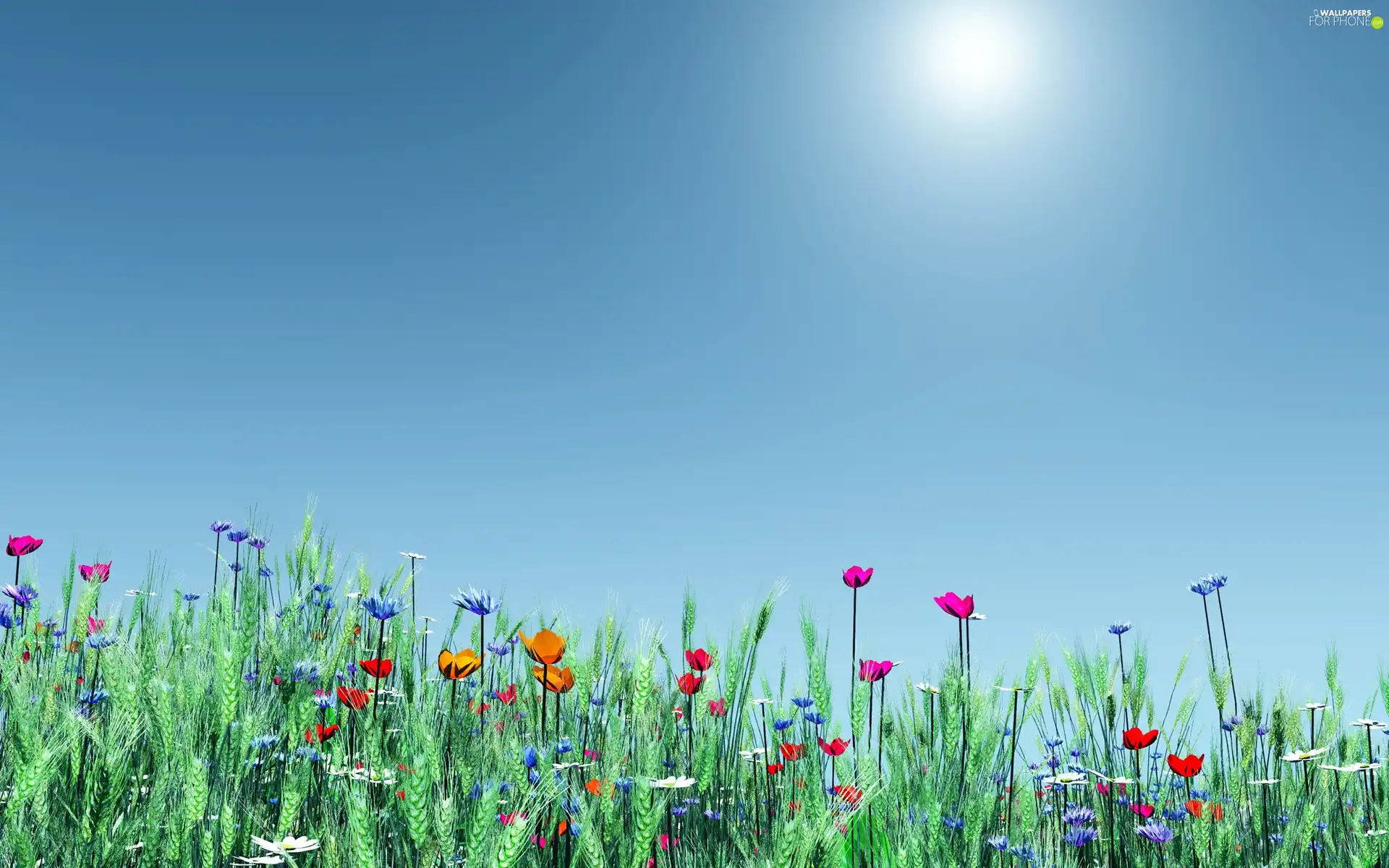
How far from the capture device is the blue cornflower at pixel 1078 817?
3471 millimetres

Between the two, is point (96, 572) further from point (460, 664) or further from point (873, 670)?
point (873, 670)

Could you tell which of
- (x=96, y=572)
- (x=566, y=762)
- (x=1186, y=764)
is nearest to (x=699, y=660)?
(x=566, y=762)

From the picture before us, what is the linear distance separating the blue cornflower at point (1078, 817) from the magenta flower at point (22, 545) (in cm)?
517

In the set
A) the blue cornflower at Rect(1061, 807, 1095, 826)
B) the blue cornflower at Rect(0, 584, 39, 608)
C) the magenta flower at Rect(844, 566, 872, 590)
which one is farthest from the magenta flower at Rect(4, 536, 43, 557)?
the blue cornflower at Rect(1061, 807, 1095, 826)

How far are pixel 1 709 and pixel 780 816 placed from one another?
2.88 meters

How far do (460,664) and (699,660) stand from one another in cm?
83

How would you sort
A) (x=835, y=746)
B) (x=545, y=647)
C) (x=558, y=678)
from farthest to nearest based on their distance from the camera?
(x=835, y=746), (x=558, y=678), (x=545, y=647)

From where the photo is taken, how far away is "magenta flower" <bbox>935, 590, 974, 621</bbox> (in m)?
3.13

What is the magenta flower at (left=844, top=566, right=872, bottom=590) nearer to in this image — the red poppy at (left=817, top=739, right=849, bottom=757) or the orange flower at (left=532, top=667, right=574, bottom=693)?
the red poppy at (left=817, top=739, right=849, bottom=757)

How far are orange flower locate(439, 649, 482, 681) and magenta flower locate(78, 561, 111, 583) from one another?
2.61 m

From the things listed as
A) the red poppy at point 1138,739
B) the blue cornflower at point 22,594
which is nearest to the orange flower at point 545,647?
the red poppy at point 1138,739

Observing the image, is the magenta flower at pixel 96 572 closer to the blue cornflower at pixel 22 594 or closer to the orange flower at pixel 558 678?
the blue cornflower at pixel 22 594

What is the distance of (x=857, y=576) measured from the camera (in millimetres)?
3695

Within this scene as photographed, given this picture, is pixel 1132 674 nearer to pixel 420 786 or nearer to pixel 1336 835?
pixel 1336 835
